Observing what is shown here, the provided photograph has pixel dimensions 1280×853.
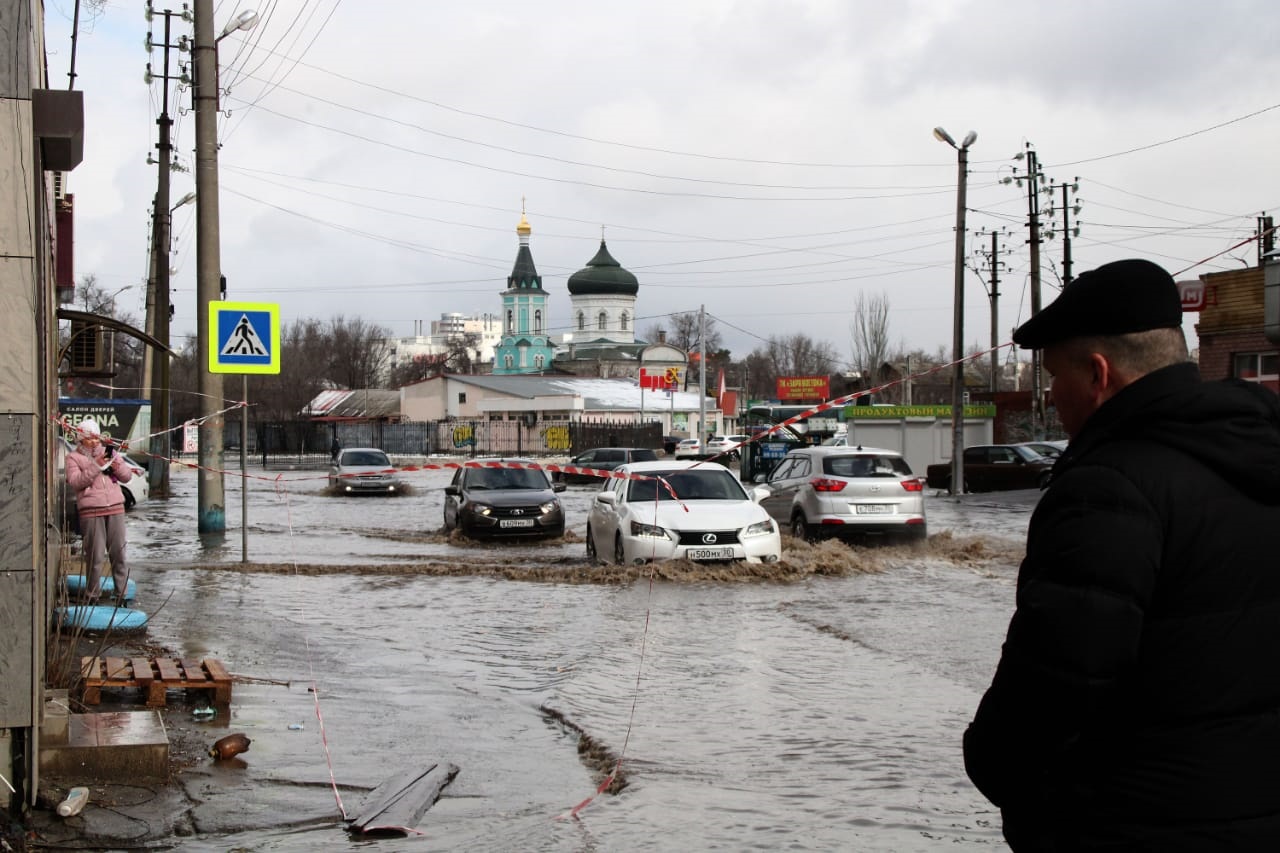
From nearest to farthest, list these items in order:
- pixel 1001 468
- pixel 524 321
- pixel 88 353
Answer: pixel 88 353
pixel 1001 468
pixel 524 321

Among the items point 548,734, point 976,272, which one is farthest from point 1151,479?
point 976,272

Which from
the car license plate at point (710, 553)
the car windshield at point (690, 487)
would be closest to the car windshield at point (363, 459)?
the car windshield at point (690, 487)

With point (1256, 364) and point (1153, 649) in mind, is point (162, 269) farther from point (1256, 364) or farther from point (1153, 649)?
point (1153, 649)

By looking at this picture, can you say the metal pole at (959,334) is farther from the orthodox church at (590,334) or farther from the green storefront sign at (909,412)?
the orthodox church at (590,334)

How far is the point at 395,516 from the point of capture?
30.6 m

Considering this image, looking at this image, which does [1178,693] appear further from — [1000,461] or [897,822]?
[1000,461]

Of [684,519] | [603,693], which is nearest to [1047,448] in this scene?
[684,519]

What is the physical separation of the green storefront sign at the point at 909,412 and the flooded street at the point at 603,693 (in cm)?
2619

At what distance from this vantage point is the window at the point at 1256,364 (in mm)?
29797


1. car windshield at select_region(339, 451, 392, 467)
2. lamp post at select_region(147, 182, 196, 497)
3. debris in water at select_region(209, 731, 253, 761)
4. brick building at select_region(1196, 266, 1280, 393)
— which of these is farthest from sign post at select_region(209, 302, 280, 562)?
car windshield at select_region(339, 451, 392, 467)

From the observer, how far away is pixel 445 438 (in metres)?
77.3

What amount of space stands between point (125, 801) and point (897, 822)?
3.48 meters

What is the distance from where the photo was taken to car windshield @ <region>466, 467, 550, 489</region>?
2352cm

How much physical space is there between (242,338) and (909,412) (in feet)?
110
